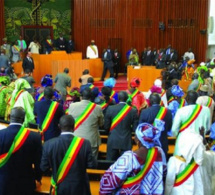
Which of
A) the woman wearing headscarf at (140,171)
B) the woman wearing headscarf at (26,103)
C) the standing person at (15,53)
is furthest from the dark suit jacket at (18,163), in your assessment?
the standing person at (15,53)

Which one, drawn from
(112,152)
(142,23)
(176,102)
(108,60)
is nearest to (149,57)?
(108,60)

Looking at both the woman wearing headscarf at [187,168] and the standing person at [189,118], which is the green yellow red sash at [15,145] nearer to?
the woman wearing headscarf at [187,168]

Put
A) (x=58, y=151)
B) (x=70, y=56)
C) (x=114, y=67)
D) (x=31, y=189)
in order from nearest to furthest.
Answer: (x=58, y=151)
(x=31, y=189)
(x=70, y=56)
(x=114, y=67)

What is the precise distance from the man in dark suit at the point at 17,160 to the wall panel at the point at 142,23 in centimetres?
1388

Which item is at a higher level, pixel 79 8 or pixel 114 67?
pixel 79 8

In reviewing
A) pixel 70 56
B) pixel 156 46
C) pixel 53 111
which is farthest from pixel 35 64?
pixel 53 111

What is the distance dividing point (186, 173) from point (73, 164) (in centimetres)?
99

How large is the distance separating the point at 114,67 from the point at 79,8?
320 cm

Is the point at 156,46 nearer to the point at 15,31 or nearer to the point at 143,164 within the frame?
the point at 15,31

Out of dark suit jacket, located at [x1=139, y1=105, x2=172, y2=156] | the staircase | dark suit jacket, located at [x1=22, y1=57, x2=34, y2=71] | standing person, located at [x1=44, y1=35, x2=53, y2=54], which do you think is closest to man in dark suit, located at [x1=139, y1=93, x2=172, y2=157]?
dark suit jacket, located at [x1=139, y1=105, x2=172, y2=156]

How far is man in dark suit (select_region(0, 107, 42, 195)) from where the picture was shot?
3914 millimetres

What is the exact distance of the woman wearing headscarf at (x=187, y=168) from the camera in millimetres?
3680

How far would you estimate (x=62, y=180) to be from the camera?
3791 mm

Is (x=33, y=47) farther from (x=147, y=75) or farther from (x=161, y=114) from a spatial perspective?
(x=161, y=114)
